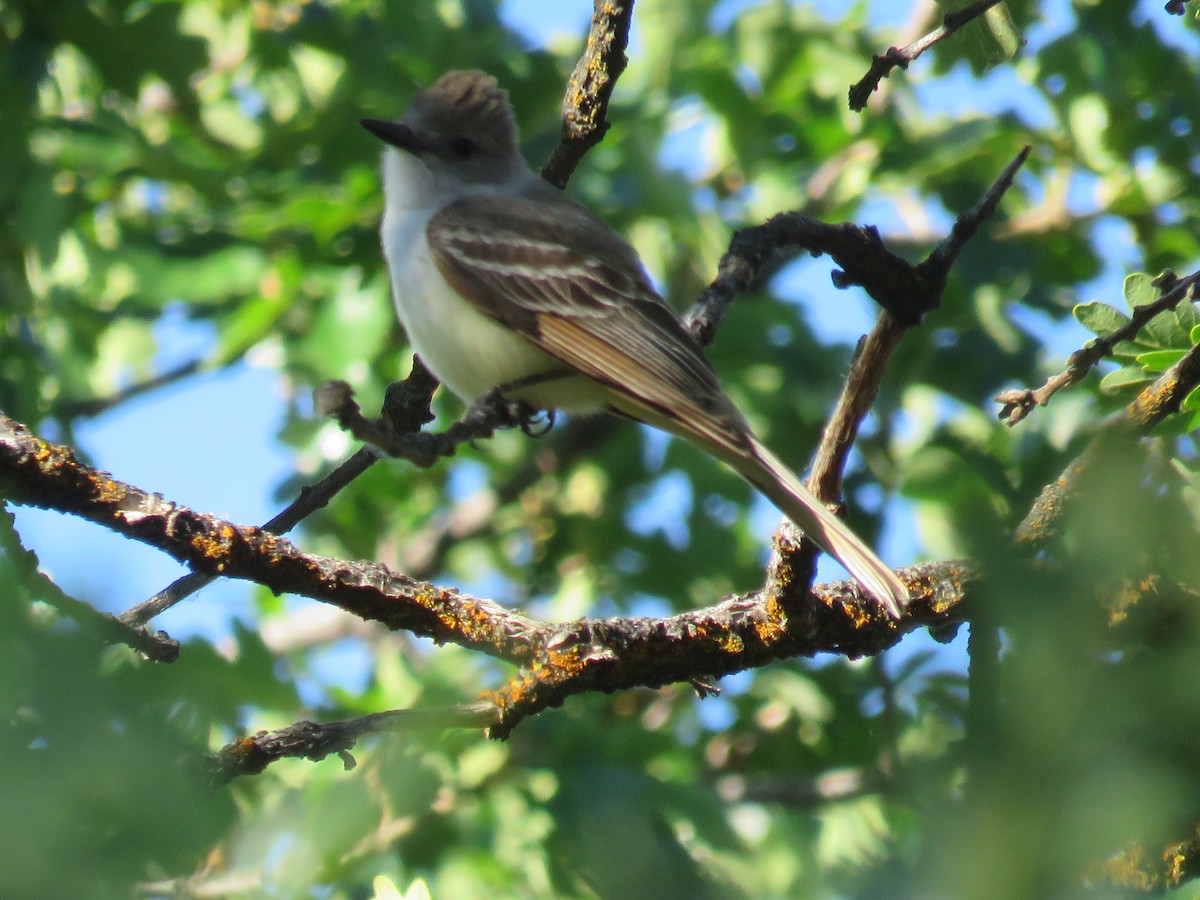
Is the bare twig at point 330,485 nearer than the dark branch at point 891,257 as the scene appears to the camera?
Yes

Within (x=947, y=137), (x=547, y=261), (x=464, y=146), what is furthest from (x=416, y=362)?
(x=947, y=137)

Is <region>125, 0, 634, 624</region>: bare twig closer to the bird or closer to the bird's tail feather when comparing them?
the bird

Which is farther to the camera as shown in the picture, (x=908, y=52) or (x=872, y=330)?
(x=872, y=330)

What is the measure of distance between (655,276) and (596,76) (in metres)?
4.07

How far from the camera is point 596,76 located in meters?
4.34

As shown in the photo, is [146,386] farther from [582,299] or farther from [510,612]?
[510,612]

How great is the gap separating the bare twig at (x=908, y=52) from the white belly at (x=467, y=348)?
2.12m

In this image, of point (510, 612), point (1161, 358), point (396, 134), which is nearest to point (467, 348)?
point (396, 134)

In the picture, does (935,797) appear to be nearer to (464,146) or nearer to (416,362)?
(416,362)

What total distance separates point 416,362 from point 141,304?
7.33 ft

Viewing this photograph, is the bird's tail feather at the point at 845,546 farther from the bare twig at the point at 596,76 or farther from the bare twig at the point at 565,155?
the bare twig at the point at 596,76

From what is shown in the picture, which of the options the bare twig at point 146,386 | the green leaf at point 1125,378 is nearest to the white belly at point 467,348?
the green leaf at point 1125,378

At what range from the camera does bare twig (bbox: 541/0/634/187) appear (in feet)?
13.9

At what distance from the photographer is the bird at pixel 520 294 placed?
4602mm
